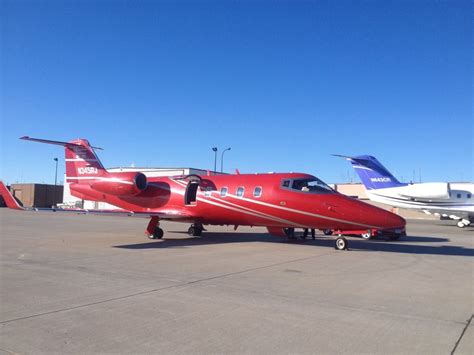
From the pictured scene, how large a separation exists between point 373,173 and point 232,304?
93.8 feet

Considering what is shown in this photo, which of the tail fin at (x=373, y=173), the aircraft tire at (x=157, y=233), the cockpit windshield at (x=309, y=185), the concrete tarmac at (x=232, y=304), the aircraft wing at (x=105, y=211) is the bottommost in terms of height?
the concrete tarmac at (x=232, y=304)

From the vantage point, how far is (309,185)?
14609 millimetres

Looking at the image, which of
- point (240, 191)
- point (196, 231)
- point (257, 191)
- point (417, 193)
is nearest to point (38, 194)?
point (196, 231)

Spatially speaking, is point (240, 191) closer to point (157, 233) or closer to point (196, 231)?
point (196, 231)

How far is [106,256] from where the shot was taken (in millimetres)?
11898

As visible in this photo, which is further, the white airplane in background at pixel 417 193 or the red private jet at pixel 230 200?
the white airplane in background at pixel 417 193

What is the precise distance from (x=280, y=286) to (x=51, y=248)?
30.0 feet

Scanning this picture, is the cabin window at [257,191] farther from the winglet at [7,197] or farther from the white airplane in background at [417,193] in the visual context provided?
the white airplane in background at [417,193]

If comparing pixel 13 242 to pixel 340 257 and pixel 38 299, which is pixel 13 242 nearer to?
pixel 38 299

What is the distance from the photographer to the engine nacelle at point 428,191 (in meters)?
30.3

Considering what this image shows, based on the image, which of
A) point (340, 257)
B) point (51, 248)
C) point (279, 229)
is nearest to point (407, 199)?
point (279, 229)

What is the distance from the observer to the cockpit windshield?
14278mm

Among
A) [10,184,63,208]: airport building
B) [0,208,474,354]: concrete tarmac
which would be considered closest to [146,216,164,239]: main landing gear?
[0,208,474,354]: concrete tarmac

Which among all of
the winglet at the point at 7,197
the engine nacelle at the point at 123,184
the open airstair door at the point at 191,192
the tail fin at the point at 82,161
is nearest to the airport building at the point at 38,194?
the tail fin at the point at 82,161
